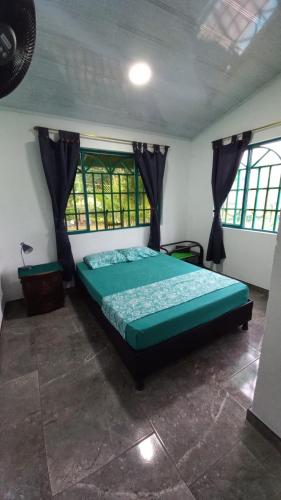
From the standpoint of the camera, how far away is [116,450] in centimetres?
114

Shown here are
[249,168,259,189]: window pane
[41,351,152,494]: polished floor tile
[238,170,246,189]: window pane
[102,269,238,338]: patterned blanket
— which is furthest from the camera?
[238,170,246,189]: window pane

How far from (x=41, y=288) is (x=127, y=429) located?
182cm

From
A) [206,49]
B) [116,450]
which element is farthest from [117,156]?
[116,450]

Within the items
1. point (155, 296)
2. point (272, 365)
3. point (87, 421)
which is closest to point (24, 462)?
point (87, 421)

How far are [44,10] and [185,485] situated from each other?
10.4ft

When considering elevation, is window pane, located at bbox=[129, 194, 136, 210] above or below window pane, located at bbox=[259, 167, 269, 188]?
below

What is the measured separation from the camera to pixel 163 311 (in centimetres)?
168

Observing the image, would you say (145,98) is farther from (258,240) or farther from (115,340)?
(115,340)

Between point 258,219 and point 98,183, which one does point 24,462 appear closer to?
point 98,183

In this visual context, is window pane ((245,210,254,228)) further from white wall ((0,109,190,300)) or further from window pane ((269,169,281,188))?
white wall ((0,109,190,300))

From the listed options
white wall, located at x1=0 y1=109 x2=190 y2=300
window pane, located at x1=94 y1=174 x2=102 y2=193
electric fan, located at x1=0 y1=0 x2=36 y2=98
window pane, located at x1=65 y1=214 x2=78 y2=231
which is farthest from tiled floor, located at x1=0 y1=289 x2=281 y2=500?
window pane, located at x1=94 y1=174 x2=102 y2=193

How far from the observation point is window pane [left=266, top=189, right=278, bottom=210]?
109 inches

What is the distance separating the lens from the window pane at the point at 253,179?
2936 millimetres

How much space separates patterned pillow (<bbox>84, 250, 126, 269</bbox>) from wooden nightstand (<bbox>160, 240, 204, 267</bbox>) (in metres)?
1.12
